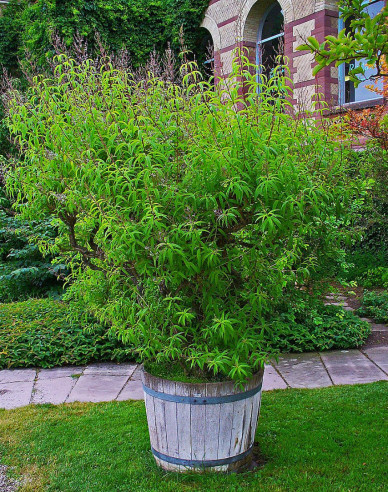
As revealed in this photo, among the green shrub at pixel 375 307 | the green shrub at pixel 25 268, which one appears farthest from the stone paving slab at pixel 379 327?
the green shrub at pixel 25 268

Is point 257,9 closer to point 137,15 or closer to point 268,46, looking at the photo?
point 268,46

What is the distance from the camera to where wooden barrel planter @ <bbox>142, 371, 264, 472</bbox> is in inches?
120

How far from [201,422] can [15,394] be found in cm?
252

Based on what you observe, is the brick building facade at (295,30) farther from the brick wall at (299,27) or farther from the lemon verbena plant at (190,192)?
the lemon verbena plant at (190,192)

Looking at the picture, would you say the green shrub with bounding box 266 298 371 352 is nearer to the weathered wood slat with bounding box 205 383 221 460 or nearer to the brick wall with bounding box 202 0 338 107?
the weathered wood slat with bounding box 205 383 221 460

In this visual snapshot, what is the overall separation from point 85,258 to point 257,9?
35.1ft

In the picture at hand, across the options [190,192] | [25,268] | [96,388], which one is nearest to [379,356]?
[96,388]

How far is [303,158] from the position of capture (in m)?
2.89

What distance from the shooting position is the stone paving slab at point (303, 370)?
4857 millimetres

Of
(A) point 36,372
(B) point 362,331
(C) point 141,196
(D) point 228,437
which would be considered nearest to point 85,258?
(C) point 141,196

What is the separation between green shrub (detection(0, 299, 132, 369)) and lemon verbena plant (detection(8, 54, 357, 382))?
8.01ft

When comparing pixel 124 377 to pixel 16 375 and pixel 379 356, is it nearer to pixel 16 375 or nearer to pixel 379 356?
pixel 16 375

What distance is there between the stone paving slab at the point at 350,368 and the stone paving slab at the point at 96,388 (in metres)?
2.18

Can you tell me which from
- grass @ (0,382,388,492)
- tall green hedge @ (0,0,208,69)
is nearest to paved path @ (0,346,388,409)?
grass @ (0,382,388,492)
